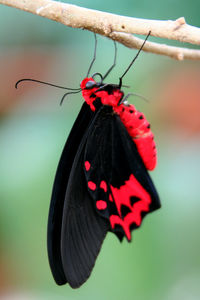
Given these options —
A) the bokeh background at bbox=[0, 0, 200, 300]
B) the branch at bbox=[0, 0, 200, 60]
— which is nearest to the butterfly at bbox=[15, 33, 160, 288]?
the branch at bbox=[0, 0, 200, 60]

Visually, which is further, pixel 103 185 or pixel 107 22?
pixel 103 185

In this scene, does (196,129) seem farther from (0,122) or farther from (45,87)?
(0,122)

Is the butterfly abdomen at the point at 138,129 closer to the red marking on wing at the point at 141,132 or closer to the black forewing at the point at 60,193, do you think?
the red marking on wing at the point at 141,132

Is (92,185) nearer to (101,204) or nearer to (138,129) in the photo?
(101,204)

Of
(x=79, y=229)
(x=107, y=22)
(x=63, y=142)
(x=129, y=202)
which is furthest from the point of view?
(x=63, y=142)

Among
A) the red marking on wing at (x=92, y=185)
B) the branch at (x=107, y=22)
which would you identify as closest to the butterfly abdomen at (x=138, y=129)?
the red marking on wing at (x=92, y=185)

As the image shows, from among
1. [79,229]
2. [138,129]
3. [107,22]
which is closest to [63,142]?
[138,129]
